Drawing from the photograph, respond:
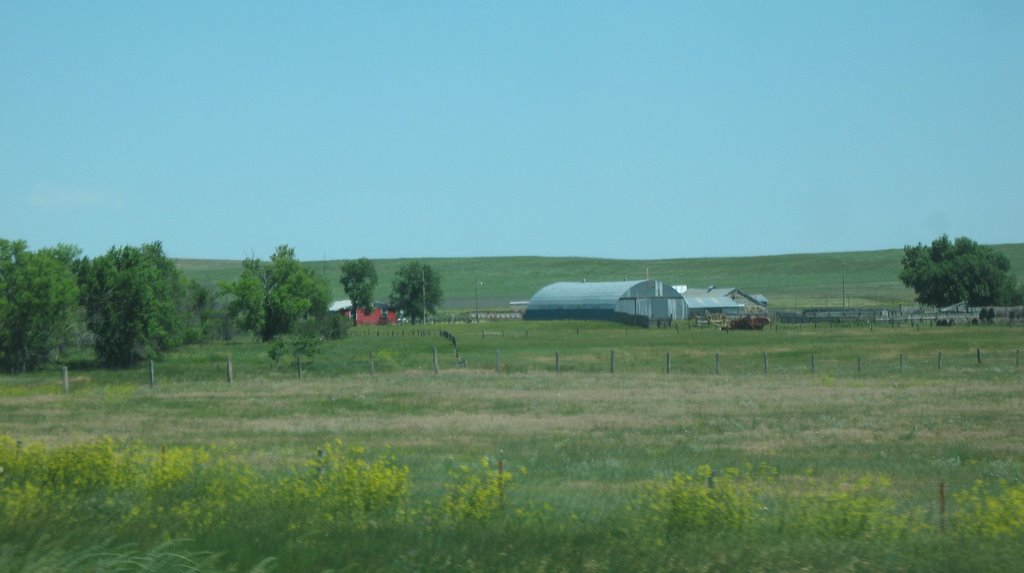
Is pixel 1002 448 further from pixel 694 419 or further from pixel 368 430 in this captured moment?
pixel 368 430

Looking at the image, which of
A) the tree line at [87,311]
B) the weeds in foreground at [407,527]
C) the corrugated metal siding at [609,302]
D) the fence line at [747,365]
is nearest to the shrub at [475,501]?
the weeds in foreground at [407,527]

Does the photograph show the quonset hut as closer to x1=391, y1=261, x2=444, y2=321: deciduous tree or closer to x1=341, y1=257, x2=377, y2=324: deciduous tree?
x1=391, y1=261, x2=444, y2=321: deciduous tree

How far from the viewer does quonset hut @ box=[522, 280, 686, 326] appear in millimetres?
128625

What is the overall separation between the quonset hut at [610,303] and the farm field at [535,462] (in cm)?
6201

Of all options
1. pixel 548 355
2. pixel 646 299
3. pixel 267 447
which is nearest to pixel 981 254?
pixel 646 299

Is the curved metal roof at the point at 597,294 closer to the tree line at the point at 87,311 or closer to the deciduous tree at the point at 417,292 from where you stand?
the deciduous tree at the point at 417,292

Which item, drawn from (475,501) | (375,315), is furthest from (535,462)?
(375,315)

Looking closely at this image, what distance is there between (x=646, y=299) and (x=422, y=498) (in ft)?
393

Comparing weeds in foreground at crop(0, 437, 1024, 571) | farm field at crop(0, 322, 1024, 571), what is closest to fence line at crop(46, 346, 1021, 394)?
farm field at crop(0, 322, 1024, 571)

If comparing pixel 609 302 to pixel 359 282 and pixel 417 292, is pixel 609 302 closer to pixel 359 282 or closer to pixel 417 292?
pixel 417 292

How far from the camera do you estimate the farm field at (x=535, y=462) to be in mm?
8539

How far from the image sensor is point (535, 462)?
21.7 metres

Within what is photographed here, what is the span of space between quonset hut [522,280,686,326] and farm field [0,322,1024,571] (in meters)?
62.0

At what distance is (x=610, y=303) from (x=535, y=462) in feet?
353
